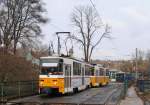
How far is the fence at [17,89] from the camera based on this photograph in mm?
28469

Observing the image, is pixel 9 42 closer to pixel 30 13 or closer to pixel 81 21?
pixel 30 13

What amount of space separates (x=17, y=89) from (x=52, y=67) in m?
2.94

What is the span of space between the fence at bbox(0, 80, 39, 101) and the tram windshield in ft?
6.76

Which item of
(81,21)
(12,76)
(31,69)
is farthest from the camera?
(81,21)

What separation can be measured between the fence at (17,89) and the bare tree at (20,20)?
15.5 meters

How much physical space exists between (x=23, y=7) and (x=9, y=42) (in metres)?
5.57

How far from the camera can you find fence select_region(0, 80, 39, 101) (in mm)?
28469

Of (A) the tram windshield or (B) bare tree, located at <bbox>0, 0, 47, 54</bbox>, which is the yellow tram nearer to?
(A) the tram windshield

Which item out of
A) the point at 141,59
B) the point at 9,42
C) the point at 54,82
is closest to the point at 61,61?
the point at 54,82

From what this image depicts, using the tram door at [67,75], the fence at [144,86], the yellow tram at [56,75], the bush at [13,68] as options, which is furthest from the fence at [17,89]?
the fence at [144,86]

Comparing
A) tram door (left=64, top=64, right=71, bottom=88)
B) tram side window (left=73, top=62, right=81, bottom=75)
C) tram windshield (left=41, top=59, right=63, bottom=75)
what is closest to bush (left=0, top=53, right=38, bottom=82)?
tram windshield (left=41, top=59, right=63, bottom=75)

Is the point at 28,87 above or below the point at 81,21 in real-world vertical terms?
below

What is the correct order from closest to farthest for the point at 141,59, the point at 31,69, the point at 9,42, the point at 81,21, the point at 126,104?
the point at 126,104
the point at 31,69
the point at 9,42
the point at 81,21
the point at 141,59

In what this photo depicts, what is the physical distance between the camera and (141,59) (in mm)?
138500
